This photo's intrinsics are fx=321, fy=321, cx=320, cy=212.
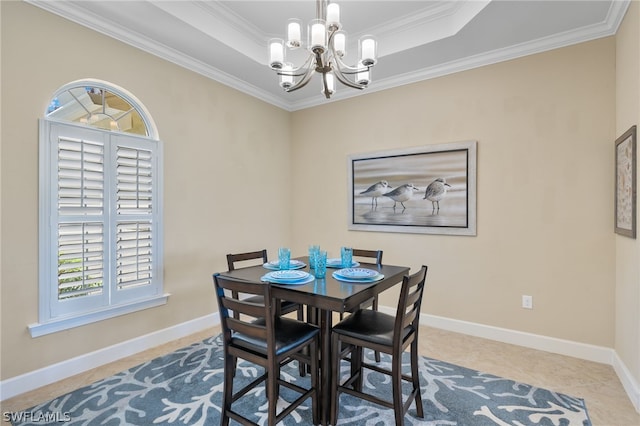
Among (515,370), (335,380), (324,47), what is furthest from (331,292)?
(515,370)

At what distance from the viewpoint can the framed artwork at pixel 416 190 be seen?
3291 mm

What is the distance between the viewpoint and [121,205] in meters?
2.74

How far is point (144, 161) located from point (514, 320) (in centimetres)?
376

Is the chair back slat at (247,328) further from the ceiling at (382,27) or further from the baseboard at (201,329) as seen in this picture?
the ceiling at (382,27)

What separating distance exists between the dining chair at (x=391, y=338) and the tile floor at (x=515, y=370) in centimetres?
107

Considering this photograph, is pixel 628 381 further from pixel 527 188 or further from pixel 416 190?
pixel 416 190

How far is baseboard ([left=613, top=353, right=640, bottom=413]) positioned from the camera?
2.06 metres

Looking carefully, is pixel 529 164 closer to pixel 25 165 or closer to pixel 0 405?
pixel 25 165

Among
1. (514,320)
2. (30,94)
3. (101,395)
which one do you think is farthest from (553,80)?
(101,395)

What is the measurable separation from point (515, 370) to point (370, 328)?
1.52 m

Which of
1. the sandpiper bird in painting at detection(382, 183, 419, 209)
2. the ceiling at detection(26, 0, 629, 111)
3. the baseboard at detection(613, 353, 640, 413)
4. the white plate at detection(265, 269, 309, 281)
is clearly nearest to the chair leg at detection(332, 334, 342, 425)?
the white plate at detection(265, 269, 309, 281)

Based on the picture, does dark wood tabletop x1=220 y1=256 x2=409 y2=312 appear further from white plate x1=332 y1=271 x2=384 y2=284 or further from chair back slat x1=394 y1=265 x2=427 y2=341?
chair back slat x1=394 y1=265 x2=427 y2=341

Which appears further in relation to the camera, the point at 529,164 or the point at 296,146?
the point at 296,146

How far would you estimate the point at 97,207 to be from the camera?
2.59 meters
